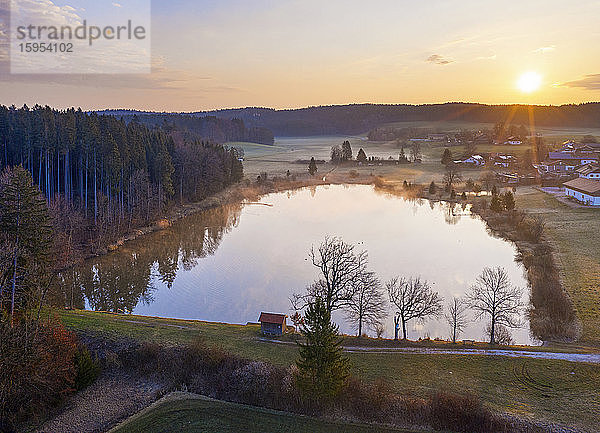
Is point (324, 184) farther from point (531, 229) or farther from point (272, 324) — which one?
point (272, 324)

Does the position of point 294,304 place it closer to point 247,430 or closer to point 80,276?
point 247,430

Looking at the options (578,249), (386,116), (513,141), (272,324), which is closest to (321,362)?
(272,324)

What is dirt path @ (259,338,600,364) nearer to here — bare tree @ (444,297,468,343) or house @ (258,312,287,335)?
house @ (258,312,287,335)

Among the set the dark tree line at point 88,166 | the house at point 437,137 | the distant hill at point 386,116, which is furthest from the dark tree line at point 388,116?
the dark tree line at point 88,166

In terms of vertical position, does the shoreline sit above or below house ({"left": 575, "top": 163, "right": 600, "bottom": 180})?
below

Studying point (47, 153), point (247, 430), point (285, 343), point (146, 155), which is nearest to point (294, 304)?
point (285, 343)

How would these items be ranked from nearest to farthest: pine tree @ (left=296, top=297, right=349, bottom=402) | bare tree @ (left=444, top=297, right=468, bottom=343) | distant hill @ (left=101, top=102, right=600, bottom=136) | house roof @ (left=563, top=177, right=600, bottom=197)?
pine tree @ (left=296, top=297, right=349, bottom=402), bare tree @ (left=444, top=297, right=468, bottom=343), house roof @ (left=563, top=177, right=600, bottom=197), distant hill @ (left=101, top=102, right=600, bottom=136)

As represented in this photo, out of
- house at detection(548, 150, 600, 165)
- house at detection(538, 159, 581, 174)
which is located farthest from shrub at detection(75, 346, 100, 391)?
house at detection(548, 150, 600, 165)

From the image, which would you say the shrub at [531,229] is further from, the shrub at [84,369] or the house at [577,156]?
the house at [577,156]
